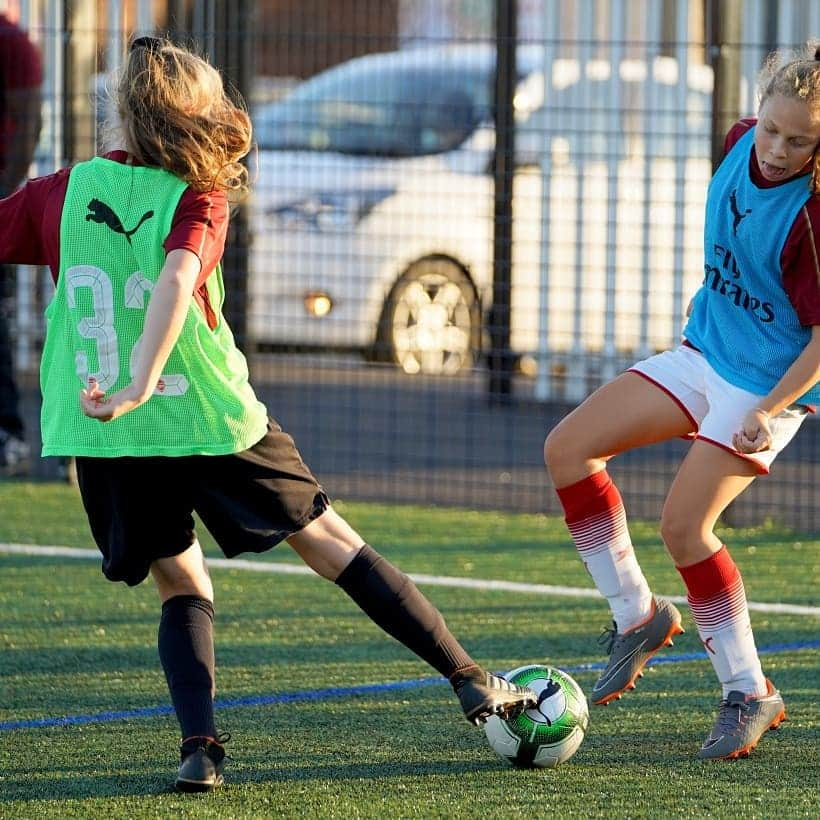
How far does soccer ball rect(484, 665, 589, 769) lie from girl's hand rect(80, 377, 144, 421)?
1.11 metres

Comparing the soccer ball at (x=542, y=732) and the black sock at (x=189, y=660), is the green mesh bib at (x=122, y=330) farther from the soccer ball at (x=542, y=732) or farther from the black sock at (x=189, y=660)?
the soccer ball at (x=542, y=732)

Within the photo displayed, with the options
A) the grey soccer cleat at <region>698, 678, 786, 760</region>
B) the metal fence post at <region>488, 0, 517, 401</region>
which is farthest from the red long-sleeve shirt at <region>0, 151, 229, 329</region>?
the metal fence post at <region>488, 0, 517, 401</region>

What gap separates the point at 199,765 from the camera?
11.9 feet

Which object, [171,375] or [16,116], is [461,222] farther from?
[171,375]

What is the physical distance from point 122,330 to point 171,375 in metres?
0.14

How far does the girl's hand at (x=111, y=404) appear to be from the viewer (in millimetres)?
3373

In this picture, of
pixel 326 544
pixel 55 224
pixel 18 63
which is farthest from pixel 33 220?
pixel 18 63

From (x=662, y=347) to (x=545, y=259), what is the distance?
86cm

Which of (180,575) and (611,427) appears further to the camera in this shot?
(611,427)

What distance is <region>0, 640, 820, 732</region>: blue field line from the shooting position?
4270 mm

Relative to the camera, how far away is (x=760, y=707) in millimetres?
3979

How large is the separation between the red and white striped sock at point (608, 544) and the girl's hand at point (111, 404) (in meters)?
1.30

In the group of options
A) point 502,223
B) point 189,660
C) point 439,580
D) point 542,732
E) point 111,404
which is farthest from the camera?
point 502,223

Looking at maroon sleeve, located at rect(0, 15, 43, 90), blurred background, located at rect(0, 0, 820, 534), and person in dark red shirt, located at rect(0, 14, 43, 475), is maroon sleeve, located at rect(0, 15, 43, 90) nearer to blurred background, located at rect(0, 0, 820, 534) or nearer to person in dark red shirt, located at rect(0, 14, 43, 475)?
person in dark red shirt, located at rect(0, 14, 43, 475)
